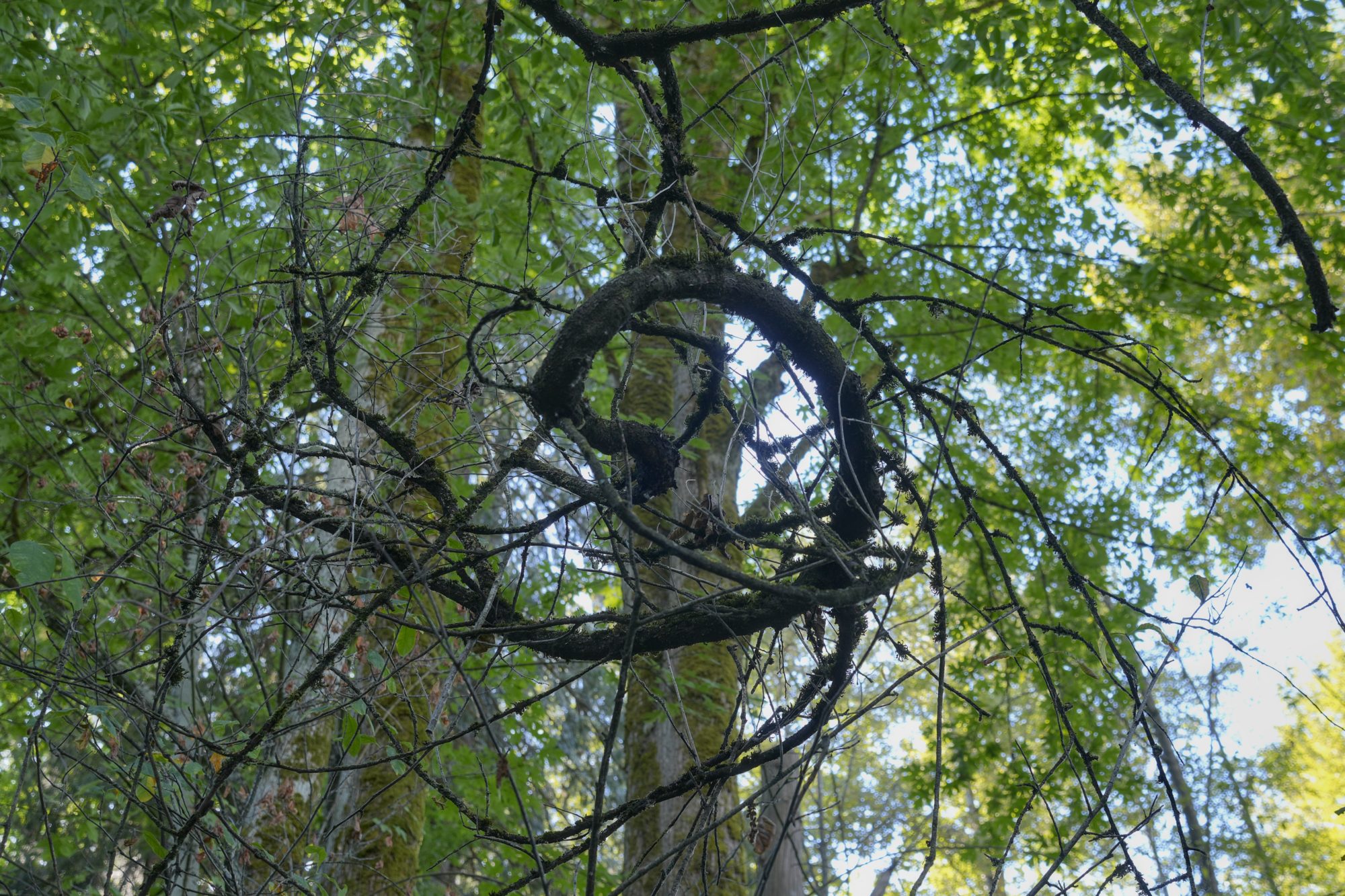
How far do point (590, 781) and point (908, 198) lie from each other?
5081mm

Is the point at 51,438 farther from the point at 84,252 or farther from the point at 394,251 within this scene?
the point at 394,251

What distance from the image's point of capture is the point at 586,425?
1708mm

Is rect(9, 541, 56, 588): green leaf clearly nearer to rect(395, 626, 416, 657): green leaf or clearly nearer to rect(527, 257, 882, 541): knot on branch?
rect(527, 257, 882, 541): knot on branch

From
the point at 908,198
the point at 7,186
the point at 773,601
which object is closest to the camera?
the point at 773,601

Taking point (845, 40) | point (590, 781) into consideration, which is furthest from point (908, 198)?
point (590, 781)

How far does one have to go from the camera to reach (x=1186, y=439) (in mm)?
6707

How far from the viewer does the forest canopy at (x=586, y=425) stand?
5.37 ft

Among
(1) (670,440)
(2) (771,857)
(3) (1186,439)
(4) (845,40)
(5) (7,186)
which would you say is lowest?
(2) (771,857)

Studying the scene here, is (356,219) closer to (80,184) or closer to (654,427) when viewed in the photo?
(80,184)

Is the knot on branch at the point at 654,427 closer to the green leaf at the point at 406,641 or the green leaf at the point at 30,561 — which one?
the green leaf at the point at 30,561

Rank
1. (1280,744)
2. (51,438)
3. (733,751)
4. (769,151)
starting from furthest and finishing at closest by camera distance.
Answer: (1280,744), (769,151), (51,438), (733,751)

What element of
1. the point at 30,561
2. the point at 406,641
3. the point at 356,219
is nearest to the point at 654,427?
the point at 30,561

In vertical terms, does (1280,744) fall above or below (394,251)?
above

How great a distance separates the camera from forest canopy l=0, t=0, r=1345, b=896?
1637 mm
